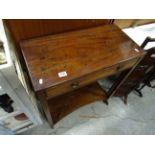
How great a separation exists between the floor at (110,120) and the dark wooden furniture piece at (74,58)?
0.55 metres

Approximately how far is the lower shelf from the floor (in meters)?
0.12

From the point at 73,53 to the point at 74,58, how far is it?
4 centimetres

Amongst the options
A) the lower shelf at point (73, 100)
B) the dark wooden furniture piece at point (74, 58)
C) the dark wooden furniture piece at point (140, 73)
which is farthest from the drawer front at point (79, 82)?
the lower shelf at point (73, 100)

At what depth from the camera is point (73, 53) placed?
0.88 m

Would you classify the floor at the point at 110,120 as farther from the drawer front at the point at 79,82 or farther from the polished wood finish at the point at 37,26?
the polished wood finish at the point at 37,26

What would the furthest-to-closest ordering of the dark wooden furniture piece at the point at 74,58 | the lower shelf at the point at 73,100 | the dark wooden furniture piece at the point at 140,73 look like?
the lower shelf at the point at 73,100 → the dark wooden furniture piece at the point at 140,73 → the dark wooden furniture piece at the point at 74,58

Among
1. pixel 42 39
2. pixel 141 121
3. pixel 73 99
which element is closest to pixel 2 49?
pixel 42 39

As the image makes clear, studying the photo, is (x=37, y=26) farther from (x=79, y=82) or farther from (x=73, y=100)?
(x=73, y=100)

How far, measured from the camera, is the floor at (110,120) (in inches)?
54.5

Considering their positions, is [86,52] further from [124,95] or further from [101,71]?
[124,95]

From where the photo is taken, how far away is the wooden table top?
768 mm

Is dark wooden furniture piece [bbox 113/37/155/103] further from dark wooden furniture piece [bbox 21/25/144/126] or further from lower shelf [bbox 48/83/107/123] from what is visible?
lower shelf [bbox 48/83/107/123]

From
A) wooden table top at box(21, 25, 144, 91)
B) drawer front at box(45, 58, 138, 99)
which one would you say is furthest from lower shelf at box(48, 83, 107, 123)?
wooden table top at box(21, 25, 144, 91)
